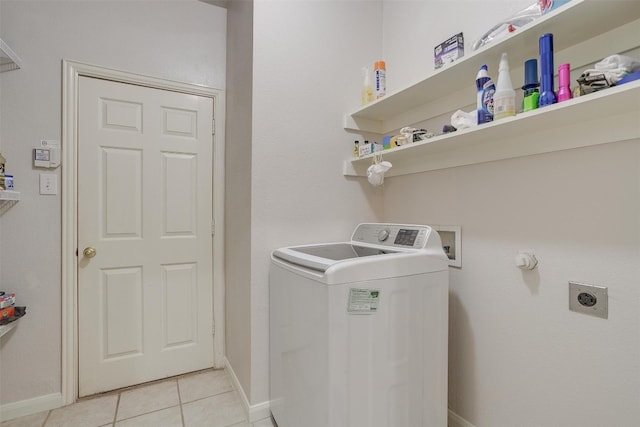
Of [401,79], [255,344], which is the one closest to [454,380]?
[255,344]

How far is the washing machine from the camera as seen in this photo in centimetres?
106

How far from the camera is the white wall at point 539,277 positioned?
96 centimetres

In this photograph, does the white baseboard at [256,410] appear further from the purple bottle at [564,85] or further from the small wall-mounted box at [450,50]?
the small wall-mounted box at [450,50]

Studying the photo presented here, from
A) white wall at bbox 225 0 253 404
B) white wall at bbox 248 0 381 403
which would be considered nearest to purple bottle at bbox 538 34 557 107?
white wall at bbox 248 0 381 403

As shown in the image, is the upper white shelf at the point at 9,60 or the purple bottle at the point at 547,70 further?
the upper white shelf at the point at 9,60

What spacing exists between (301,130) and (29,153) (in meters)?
1.54

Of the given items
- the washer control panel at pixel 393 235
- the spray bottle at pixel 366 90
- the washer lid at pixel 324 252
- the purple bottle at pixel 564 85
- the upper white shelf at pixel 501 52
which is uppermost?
the spray bottle at pixel 366 90

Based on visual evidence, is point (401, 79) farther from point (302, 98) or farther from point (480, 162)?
point (480, 162)

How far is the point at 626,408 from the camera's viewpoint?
3.12 ft

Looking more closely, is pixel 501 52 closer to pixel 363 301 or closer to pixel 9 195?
pixel 363 301

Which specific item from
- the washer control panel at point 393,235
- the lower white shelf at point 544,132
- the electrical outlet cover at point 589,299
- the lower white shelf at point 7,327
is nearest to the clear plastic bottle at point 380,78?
the lower white shelf at point 544,132

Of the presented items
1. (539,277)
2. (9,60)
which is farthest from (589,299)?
(9,60)

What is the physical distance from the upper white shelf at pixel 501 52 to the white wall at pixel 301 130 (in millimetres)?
241

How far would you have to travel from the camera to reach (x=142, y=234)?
1963 millimetres
